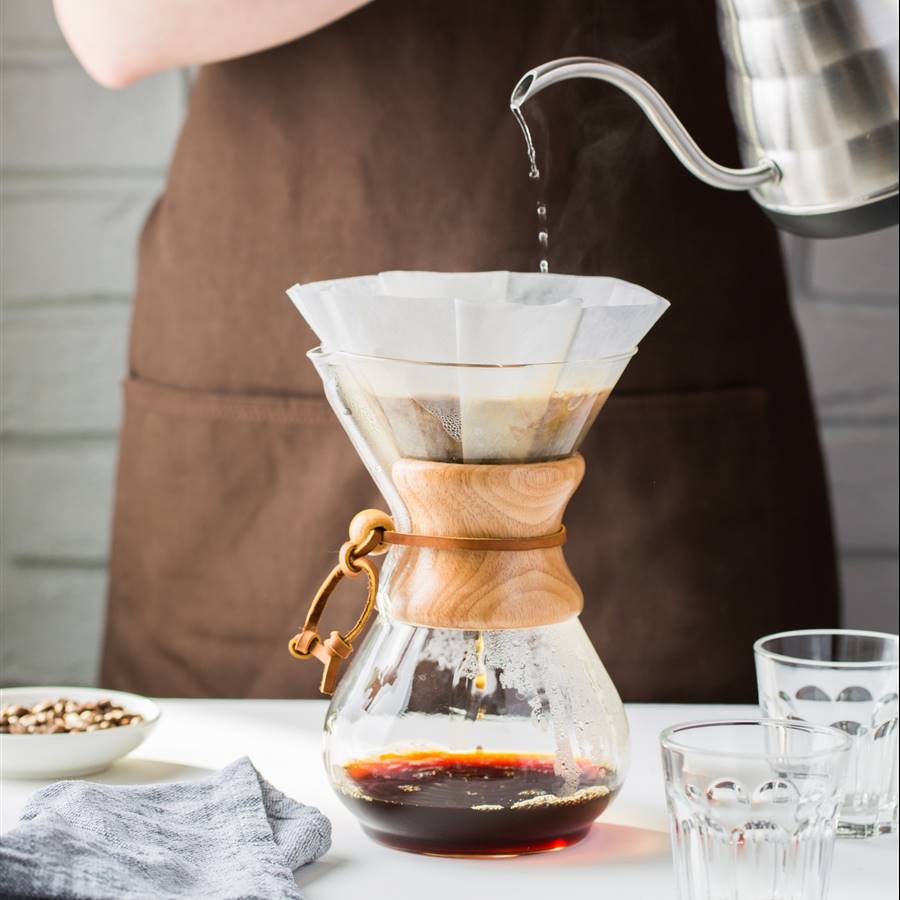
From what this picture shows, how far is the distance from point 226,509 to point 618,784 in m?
0.53

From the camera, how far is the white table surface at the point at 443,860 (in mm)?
464

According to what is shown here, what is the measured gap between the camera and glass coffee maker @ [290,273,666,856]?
0.48m

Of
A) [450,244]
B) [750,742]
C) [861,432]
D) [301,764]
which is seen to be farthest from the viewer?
[861,432]

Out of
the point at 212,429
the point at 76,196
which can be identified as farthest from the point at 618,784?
the point at 76,196

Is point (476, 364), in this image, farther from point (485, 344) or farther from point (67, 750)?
point (67, 750)

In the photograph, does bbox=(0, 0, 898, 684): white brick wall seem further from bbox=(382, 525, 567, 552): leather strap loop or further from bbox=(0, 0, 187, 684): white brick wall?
bbox=(382, 525, 567, 552): leather strap loop

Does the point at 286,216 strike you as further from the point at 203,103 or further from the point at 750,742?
the point at 750,742

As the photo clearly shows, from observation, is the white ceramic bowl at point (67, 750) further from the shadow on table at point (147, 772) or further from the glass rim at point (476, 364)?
the glass rim at point (476, 364)

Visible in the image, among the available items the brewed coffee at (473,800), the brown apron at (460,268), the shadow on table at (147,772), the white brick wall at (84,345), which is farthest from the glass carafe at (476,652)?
the white brick wall at (84,345)

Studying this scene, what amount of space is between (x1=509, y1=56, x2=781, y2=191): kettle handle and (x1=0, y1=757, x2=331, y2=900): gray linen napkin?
0.99 feet

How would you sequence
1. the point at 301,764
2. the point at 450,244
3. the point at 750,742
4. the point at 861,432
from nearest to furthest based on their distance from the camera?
the point at 750,742 → the point at 301,764 → the point at 450,244 → the point at 861,432

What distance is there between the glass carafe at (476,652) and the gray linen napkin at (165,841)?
0.10ft

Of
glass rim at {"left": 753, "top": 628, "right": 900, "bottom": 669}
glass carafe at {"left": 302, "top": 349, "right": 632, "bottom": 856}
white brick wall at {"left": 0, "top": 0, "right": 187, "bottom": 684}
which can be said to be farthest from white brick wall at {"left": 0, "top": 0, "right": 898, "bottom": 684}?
glass carafe at {"left": 302, "top": 349, "right": 632, "bottom": 856}

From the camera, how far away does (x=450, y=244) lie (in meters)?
0.90
